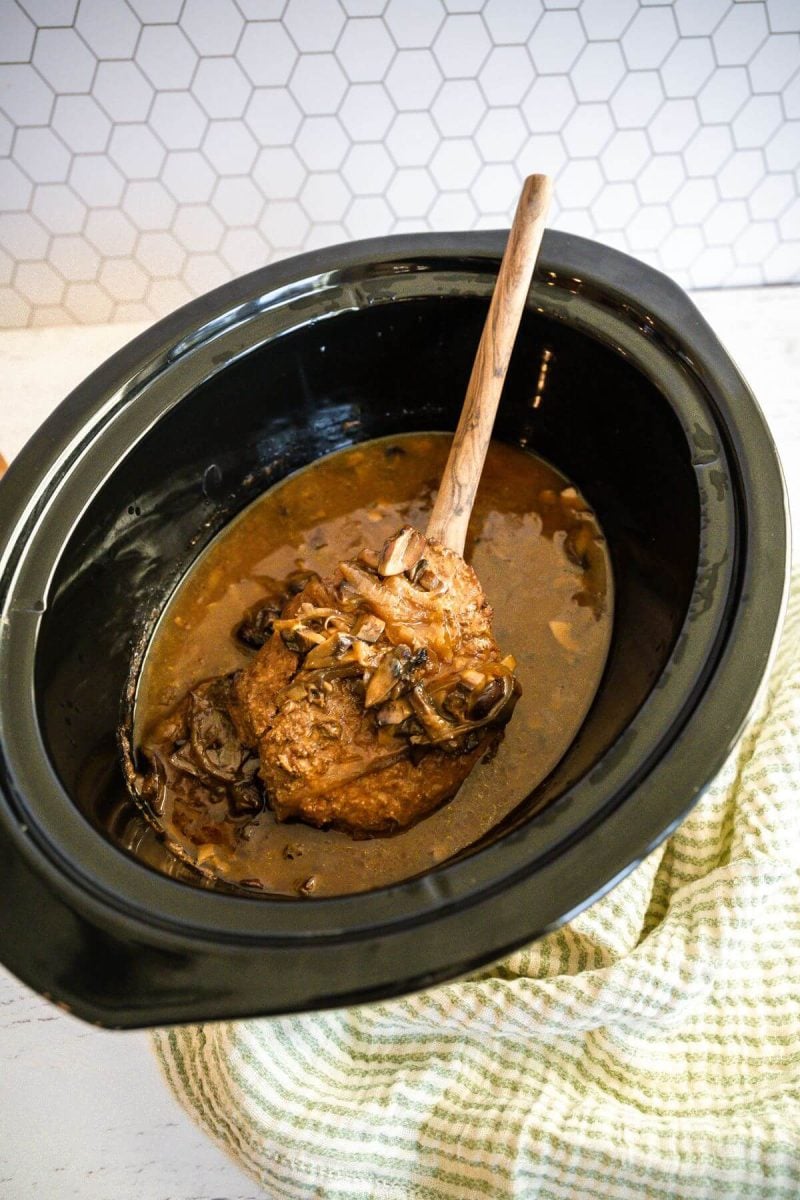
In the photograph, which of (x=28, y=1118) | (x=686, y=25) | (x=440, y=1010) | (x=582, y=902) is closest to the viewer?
(x=582, y=902)

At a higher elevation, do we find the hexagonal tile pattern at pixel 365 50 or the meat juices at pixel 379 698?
the hexagonal tile pattern at pixel 365 50

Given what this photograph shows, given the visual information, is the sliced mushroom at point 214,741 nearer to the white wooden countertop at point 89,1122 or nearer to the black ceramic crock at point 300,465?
the black ceramic crock at point 300,465

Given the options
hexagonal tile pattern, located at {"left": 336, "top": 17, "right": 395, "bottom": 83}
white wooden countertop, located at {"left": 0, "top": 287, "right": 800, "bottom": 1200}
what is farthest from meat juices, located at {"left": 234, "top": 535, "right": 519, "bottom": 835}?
hexagonal tile pattern, located at {"left": 336, "top": 17, "right": 395, "bottom": 83}

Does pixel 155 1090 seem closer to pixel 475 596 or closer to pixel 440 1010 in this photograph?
pixel 440 1010

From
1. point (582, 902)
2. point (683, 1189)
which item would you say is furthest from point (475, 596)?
point (683, 1189)

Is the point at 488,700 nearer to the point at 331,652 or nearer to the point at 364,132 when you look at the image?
the point at 331,652

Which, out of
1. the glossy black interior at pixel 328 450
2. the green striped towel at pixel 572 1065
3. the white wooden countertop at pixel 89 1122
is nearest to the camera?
the green striped towel at pixel 572 1065

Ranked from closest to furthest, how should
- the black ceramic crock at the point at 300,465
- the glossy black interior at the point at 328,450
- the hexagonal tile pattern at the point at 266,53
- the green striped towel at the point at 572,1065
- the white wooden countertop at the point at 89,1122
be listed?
the black ceramic crock at the point at 300,465 < the green striped towel at the point at 572,1065 < the glossy black interior at the point at 328,450 < the white wooden countertop at the point at 89,1122 < the hexagonal tile pattern at the point at 266,53

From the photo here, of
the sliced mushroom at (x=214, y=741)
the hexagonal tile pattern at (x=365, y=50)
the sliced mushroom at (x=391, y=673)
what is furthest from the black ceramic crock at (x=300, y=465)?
the hexagonal tile pattern at (x=365, y=50)
